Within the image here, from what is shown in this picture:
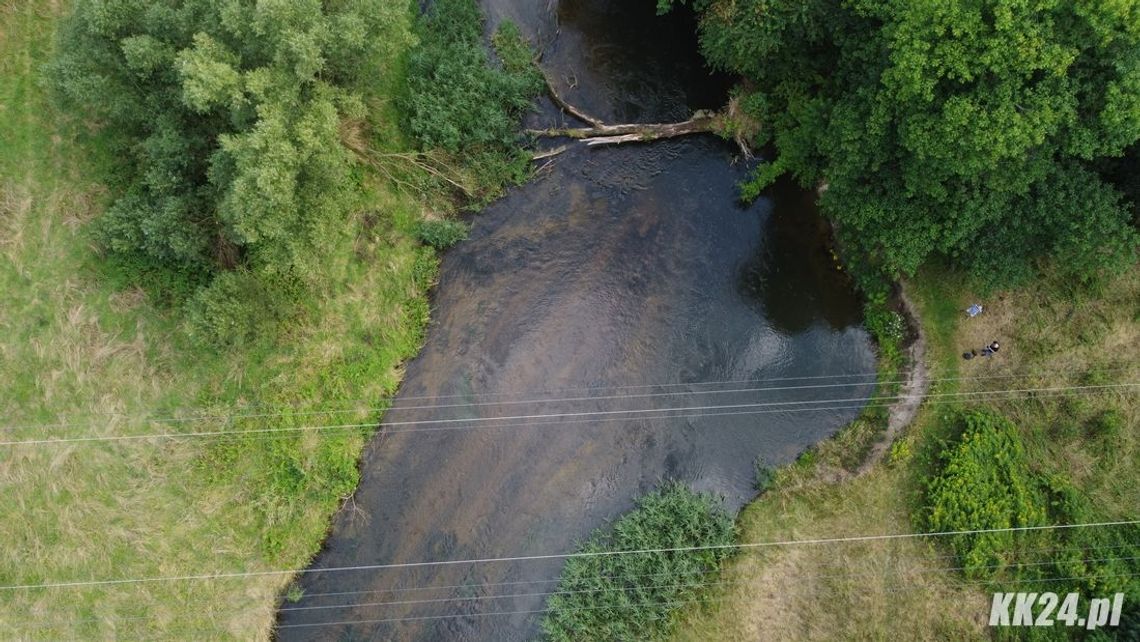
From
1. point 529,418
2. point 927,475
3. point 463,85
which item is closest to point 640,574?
point 529,418

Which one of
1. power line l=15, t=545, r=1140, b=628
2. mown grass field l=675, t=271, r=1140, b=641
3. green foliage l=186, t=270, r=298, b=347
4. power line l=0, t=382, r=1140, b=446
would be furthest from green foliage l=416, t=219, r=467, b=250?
mown grass field l=675, t=271, r=1140, b=641

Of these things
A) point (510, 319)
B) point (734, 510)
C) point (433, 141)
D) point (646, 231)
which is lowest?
point (734, 510)

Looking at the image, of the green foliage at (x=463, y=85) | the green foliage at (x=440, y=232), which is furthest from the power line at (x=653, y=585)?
the green foliage at (x=463, y=85)

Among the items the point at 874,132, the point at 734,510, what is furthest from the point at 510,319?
the point at 874,132

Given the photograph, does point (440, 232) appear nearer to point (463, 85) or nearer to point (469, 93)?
point (469, 93)

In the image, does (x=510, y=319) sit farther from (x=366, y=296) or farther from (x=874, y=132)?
(x=874, y=132)

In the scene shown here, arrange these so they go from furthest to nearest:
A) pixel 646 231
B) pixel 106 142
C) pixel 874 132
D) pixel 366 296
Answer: pixel 646 231 → pixel 366 296 → pixel 106 142 → pixel 874 132

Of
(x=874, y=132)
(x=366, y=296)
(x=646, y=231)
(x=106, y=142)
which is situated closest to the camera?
(x=874, y=132)

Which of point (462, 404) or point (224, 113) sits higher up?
point (224, 113)
